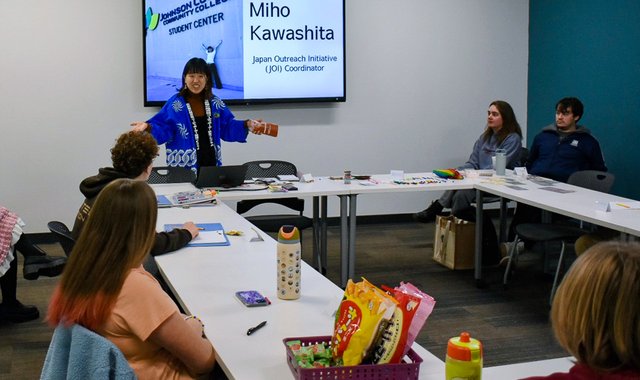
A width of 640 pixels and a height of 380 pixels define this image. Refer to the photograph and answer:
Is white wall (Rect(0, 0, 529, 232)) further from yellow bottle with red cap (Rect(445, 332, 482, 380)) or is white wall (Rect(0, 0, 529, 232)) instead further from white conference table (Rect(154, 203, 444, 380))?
yellow bottle with red cap (Rect(445, 332, 482, 380))

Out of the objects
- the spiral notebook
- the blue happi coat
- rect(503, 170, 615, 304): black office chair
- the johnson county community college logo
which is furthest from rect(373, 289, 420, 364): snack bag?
the johnson county community college logo

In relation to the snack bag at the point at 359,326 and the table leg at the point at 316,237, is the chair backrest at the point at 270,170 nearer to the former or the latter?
the table leg at the point at 316,237

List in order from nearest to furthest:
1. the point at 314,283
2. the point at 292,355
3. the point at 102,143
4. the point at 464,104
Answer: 1. the point at 292,355
2. the point at 314,283
3. the point at 102,143
4. the point at 464,104

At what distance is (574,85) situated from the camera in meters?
7.24

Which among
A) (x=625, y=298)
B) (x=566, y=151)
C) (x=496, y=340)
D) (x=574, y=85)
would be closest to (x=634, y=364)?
(x=625, y=298)

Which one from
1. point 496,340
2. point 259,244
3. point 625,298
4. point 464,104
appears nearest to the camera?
point 625,298

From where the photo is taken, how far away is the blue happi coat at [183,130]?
5.35 meters

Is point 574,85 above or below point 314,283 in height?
above

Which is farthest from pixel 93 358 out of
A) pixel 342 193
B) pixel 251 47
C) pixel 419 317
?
pixel 251 47

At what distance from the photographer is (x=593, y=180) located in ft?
18.0

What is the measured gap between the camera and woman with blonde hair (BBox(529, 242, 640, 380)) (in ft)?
4.55

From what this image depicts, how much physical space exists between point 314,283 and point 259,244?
2.33ft

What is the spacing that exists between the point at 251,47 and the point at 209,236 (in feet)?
11.8

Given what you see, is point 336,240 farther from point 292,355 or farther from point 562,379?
point 562,379
